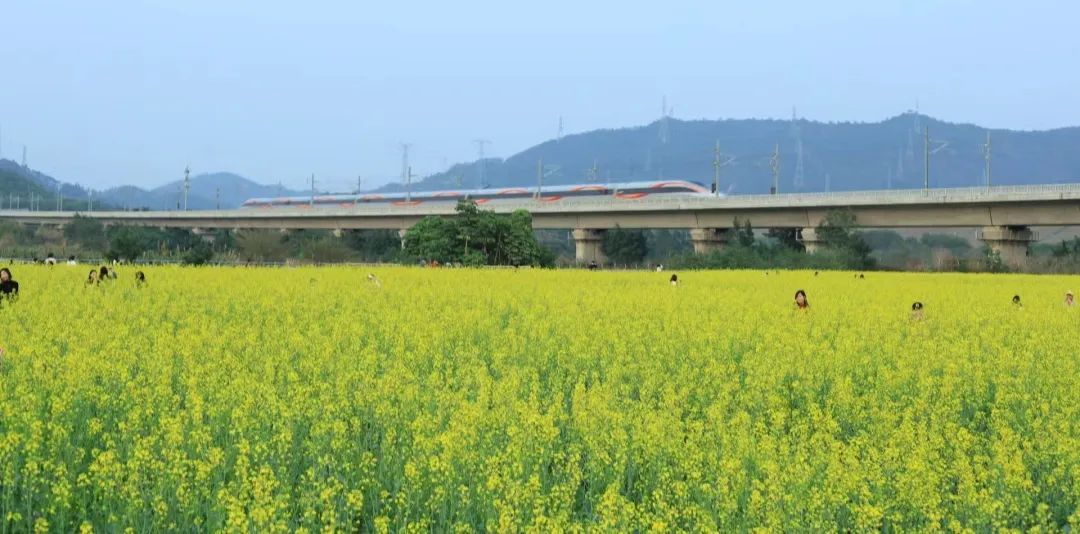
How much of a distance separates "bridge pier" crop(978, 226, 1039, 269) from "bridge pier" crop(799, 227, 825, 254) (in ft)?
34.3

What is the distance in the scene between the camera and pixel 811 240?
63781 millimetres

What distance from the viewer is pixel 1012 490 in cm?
662

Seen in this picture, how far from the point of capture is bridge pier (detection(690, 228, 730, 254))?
235 ft

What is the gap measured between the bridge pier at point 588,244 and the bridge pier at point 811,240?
1931cm

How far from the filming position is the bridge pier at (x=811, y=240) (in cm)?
6319

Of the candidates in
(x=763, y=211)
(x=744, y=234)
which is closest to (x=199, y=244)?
(x=744, y=234)

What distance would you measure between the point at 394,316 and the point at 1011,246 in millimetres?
48423

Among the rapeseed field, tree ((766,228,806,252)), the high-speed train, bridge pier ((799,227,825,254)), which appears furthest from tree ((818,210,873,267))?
the rapeseed field

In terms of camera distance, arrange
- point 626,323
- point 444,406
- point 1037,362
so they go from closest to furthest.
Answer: point 444,406
point 1037,362
point 626,323

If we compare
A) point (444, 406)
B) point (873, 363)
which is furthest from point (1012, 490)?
point (873, 363)

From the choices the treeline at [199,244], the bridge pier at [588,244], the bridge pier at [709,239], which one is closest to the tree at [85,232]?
the treeline at [199,244]

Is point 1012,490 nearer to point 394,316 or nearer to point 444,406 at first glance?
point 444,406

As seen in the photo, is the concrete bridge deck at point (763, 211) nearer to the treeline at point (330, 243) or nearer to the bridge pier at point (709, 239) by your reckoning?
the bridge pier at point (709, 239)

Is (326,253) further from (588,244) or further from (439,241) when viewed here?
(588,244)
